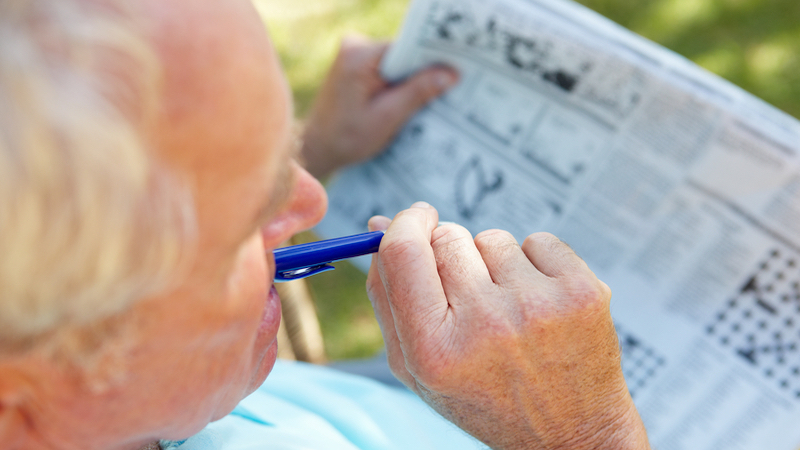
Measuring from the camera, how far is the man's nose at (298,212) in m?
0.58

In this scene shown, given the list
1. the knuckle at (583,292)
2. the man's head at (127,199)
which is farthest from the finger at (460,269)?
the man's head at (127,199)

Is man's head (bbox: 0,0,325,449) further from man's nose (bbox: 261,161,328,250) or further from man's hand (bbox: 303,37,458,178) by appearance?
man's hand (bbox: 303,37,458,178)

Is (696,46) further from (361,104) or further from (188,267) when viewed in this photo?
(188,267)

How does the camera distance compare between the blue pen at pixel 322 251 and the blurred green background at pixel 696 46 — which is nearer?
the blue pen at pixel 322 251

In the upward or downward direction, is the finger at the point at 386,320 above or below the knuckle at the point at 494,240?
below

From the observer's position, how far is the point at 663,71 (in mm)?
912

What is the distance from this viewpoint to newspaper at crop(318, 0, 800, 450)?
889 millimetres

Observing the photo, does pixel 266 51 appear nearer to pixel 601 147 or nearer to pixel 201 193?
pixel 201 193

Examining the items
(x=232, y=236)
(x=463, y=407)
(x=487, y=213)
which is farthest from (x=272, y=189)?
(x=487, y=213)

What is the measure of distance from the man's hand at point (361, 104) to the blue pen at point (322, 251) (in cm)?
51

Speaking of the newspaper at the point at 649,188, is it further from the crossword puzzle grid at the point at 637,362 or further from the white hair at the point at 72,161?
the white hair at the point at 72,161

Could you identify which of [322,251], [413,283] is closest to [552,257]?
[413,283]

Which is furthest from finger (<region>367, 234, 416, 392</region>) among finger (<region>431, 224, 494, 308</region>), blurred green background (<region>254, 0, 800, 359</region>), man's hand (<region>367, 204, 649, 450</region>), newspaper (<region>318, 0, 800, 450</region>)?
blurred green background (<region>254, 0, 800, 359</region>)

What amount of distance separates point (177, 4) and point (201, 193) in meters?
0.14
